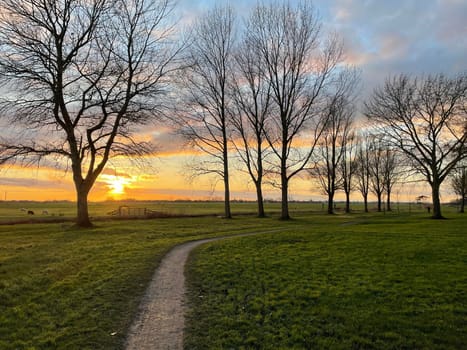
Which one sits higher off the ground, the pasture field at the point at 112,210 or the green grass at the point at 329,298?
the pasture field at the point at 112,210

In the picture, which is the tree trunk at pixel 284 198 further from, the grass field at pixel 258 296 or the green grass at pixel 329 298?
the green grass at pixel 329 298

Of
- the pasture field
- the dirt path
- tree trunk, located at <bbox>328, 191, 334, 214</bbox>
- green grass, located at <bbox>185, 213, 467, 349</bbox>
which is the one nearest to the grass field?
green grass, located at <bbox>185, 213, 467, 349</bbox>

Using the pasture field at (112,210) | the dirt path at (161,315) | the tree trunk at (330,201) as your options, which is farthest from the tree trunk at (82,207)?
the tree trunk at (330,201)

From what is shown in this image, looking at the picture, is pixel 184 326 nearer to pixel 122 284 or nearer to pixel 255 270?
pixel 122 284

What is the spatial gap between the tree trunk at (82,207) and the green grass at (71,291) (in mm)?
9596

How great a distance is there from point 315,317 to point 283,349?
65.4 inches

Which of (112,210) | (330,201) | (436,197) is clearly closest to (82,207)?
(436,197)

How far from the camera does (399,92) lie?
40000mm

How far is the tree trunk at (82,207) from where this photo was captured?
2631 cm

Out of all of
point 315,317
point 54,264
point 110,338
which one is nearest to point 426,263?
point 315,317

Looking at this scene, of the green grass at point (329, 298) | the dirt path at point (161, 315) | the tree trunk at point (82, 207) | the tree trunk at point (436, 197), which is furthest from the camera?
the tree trunk at point (436, 197)

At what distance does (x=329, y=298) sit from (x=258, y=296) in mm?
1615

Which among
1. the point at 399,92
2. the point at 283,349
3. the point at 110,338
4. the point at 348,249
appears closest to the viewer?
the point at 283,349

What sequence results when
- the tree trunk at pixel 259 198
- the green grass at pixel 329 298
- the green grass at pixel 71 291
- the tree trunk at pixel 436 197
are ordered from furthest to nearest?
1. the tree trunk at pixel 259 198
2. the tree trunk at pixel 436 197
3. the green grass at pixel 71 291
4. the green grass at pixel 329 298
